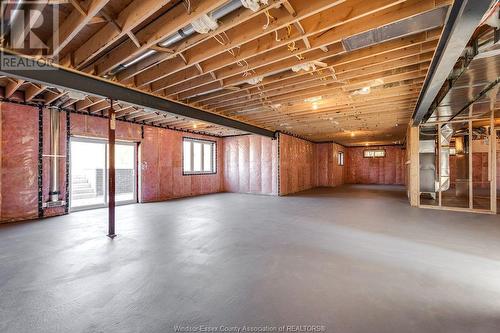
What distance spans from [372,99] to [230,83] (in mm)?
2930

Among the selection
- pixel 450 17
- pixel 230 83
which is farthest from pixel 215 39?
pixel 450 17

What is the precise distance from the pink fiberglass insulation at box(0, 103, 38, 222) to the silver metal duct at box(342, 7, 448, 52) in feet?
20.2

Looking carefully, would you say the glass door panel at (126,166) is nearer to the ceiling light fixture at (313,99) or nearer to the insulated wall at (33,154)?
the insulated wall at (33,154)

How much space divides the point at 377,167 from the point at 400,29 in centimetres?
1336

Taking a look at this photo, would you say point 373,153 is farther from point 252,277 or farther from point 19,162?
point 19,162

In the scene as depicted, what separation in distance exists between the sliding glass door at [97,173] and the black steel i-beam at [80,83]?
3063 millimetres

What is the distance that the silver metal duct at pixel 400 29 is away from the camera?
2016 mm

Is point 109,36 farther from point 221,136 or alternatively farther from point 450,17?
point 221,136

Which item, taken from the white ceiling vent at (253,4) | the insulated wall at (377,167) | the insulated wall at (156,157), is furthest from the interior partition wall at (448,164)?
the insulated wall at (156,157)

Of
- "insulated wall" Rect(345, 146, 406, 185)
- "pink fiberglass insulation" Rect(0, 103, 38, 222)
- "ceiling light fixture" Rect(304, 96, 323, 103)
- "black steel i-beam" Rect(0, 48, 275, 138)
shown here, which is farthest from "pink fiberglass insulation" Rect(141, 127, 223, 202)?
"insulated wall" Rect(345, 146, 406, 185)

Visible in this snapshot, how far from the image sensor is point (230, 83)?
3654 millimetres

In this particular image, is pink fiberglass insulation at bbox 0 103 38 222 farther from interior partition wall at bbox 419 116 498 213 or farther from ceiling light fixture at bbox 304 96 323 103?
interior partition wall at bbox 419 116 498 213

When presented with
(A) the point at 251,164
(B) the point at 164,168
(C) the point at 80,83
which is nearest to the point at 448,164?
(A) the point at 251,164

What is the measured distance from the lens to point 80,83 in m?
3.10
